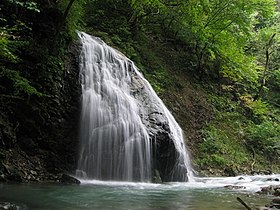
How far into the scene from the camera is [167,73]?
17.9 metres

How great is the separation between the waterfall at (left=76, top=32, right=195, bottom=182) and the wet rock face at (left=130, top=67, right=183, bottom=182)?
0.38 ft

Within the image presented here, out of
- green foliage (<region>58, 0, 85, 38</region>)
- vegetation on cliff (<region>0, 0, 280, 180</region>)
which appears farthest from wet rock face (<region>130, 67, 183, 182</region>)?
green foliage (<region>58, 0, 85, 38</region>)

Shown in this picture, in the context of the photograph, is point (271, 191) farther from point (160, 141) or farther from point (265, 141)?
point (265, 141)

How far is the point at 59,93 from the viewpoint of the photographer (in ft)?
33.1

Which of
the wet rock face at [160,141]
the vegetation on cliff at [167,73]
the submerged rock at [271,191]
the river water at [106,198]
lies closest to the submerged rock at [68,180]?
the river water at [106,198]

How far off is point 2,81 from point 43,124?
60.0 inches

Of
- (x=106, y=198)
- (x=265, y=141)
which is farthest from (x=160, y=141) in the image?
(x=265, y=141)

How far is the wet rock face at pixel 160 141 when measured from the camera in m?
10.7

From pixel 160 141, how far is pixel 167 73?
24.8 ft

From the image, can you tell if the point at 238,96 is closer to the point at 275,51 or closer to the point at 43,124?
the point at 275,51

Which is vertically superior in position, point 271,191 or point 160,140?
point 160,140

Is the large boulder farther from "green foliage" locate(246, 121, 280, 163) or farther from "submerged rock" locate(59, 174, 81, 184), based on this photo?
"green foliage" locate(246, 121, 280, 163)

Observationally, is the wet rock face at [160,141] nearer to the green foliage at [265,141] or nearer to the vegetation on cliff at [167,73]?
the vegetation on cliff at [167,73]

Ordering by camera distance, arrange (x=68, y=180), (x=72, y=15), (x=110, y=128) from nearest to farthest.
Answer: (x=68, y=180) < (x=110, y=128) < (x=72, y=15)
